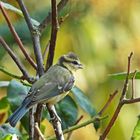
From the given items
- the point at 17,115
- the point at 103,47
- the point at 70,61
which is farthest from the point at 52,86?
the point at 103,47

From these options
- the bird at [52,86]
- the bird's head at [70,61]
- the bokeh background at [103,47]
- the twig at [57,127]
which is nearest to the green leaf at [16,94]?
the bird at [52,86]

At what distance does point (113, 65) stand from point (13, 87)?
1.38m

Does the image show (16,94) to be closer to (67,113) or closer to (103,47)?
(67,113)

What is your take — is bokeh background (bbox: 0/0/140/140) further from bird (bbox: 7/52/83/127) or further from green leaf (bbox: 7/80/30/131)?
green leaf (bbox: 7/80/30/131)

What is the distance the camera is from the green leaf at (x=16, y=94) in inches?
57.9

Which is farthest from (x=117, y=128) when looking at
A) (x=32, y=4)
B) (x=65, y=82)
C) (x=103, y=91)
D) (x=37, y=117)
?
(x=37, y=117)

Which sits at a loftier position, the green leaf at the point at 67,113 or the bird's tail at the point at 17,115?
the bird's tail at the point at 17,115

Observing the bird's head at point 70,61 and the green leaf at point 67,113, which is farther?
the bird's head at point 70,61

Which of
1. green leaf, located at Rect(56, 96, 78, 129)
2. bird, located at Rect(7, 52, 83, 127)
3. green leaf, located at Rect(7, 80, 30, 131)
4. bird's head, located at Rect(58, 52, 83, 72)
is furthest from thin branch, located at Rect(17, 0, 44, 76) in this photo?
bird's head, located at Rect(58, 52, 83, 72)

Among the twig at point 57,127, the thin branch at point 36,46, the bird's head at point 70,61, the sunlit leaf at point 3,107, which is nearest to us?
the twig at point 57,127

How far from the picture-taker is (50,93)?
5.49 ft

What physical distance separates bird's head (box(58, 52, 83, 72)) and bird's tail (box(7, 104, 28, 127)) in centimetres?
38

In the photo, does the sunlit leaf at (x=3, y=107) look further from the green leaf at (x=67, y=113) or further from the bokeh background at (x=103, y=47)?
the bokeh background at (x=103, y=47)

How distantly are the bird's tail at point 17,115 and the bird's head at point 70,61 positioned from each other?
0.38 meters
